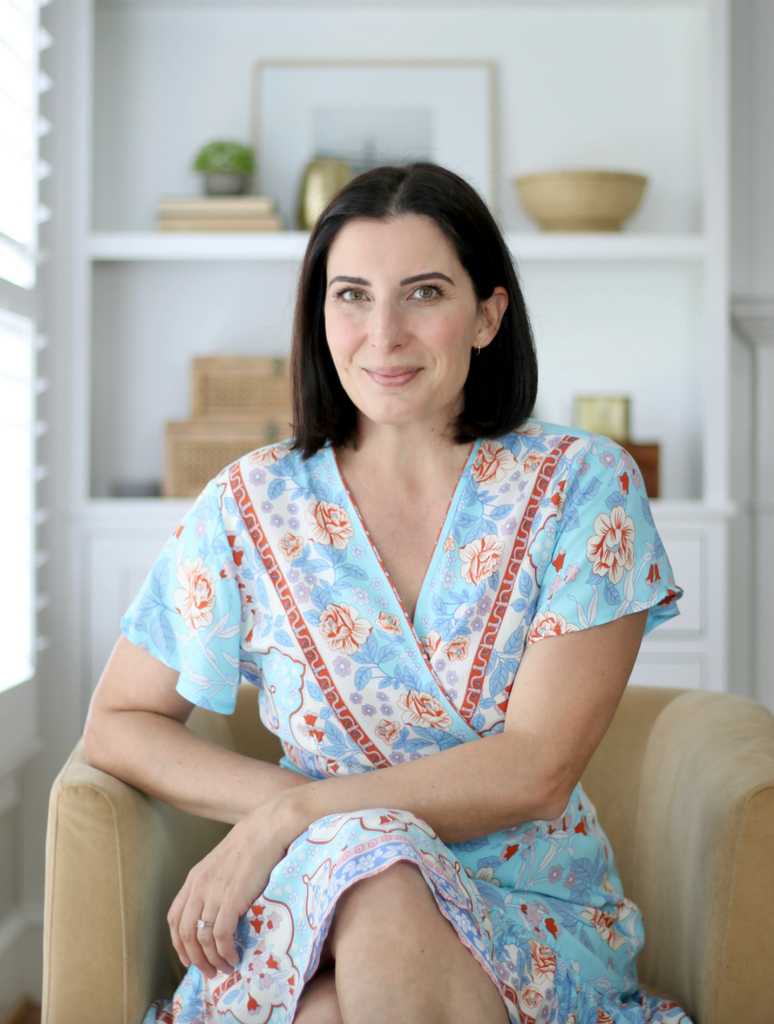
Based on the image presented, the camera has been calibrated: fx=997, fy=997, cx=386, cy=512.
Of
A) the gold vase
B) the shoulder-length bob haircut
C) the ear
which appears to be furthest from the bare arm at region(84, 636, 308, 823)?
the gold vase

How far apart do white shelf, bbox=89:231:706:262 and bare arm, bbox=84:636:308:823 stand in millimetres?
1223

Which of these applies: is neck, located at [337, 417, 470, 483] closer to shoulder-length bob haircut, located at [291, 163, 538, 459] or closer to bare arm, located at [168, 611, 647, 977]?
shoulder-length bob haircut, located at [291, 163, 538, 459]

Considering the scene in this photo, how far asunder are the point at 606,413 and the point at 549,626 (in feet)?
4.21

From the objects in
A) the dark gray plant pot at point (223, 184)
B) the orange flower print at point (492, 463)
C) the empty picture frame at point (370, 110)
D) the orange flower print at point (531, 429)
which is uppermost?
the empty picture frame at point (370, 110)

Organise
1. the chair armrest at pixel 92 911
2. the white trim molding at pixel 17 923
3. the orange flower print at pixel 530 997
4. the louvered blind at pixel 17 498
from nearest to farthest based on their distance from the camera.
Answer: the orange flower print at pixel 530 997 < the chair armrest at pixel 92 911 < the louvered blind at pixel 17 498 < the white trim molding at pixel 17 923

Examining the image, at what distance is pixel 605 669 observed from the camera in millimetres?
1088

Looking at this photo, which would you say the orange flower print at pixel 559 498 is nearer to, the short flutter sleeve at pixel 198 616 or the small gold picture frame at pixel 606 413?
the short flutter sleeve at pixel 198 616

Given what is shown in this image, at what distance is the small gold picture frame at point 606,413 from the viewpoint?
2.29m

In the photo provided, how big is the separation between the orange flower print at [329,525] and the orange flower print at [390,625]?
0.11m

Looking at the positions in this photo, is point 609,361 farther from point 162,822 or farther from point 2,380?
point 162,822

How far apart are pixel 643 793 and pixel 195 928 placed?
0.69 metres

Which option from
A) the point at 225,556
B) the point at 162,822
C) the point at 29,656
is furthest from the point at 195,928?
the point at 29,656

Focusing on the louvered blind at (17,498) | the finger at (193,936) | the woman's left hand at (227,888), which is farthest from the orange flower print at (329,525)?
the louvered blind at (17,498)

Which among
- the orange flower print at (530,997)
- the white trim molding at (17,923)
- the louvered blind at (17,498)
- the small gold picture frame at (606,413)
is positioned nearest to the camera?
the orange flower print at (530,997)
